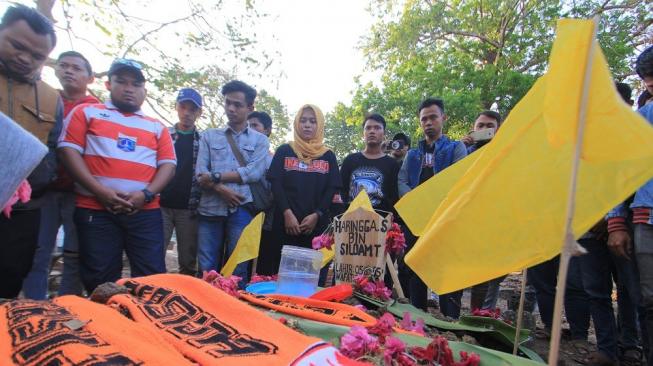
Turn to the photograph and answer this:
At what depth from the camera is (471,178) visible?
1246mm

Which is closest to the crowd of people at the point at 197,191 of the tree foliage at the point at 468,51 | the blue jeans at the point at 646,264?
the blue jeans at the point at 646,264

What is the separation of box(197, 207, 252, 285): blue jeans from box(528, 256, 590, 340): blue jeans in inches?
101

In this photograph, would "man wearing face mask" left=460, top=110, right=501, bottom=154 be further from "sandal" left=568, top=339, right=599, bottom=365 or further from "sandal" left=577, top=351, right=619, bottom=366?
"sandal" left=577, top=351, right=619, bottom=366

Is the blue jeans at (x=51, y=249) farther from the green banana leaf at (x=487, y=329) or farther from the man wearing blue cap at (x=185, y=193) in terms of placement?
the green banana leaf at (x=487, y=329)

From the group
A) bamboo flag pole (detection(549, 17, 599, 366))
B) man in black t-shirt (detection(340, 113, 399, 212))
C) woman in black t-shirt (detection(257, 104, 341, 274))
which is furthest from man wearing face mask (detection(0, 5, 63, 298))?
man in black t-shirt (detection(340, 113, 399, 212))

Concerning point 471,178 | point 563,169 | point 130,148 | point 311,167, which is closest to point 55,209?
point 130,148

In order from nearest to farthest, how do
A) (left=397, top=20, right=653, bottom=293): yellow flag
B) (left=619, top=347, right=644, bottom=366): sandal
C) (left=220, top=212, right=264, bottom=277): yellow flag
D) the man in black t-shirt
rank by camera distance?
(left=397, top=20, right=653, bottom=293): yellow flag < (left=619, top=347, right=644, bottom=366): sandal < (left=220, top=212, right=264, bottom=277): yellow flag < the man in black t-shirt

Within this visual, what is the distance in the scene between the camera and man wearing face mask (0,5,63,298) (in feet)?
7.04

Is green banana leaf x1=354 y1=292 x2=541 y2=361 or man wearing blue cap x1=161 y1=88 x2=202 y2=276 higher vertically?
man wearing blue cap x1=161 y1=88 x2=202 y2=276

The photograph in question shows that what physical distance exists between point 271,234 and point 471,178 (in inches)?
111

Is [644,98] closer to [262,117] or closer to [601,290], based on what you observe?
[601,290]

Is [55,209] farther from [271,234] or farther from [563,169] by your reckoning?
[563,169]

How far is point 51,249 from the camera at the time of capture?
299 centimetres

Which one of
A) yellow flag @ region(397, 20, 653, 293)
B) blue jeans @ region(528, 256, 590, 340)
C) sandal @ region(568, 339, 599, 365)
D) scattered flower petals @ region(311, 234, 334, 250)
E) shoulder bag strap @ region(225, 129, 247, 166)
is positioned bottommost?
sandal @ region(568, 339, 599, 365)
